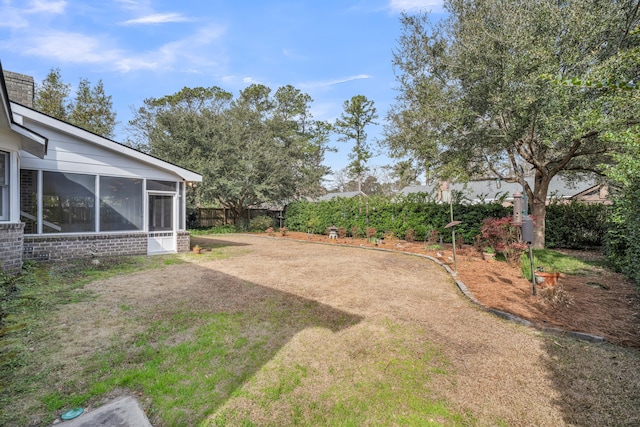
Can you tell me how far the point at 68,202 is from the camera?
8.17m

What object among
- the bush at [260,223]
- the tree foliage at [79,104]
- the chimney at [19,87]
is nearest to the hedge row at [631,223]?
the chimney at [19,87]

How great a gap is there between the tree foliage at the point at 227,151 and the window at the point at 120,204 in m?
7.92

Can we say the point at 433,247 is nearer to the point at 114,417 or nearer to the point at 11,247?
the point at 114,417

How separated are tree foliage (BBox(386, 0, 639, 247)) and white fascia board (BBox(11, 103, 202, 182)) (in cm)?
808

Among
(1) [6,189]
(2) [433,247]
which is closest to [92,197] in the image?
(1) [6,189]

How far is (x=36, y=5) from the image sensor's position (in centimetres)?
704

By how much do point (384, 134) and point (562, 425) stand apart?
439 inches

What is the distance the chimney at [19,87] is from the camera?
8.16m

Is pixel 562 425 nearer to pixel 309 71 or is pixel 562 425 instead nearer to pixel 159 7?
pixel 159 7

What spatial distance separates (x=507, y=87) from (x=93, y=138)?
11538 mm

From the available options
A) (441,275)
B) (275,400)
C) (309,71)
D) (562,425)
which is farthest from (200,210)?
(562,425)

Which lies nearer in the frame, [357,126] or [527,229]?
[527,229]

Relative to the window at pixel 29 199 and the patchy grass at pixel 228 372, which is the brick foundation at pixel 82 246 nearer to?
the window at pixel 29 199

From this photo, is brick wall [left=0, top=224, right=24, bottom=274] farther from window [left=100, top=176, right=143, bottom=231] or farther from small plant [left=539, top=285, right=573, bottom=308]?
small plant [left=539, top=285, right=573, bottom=308]
